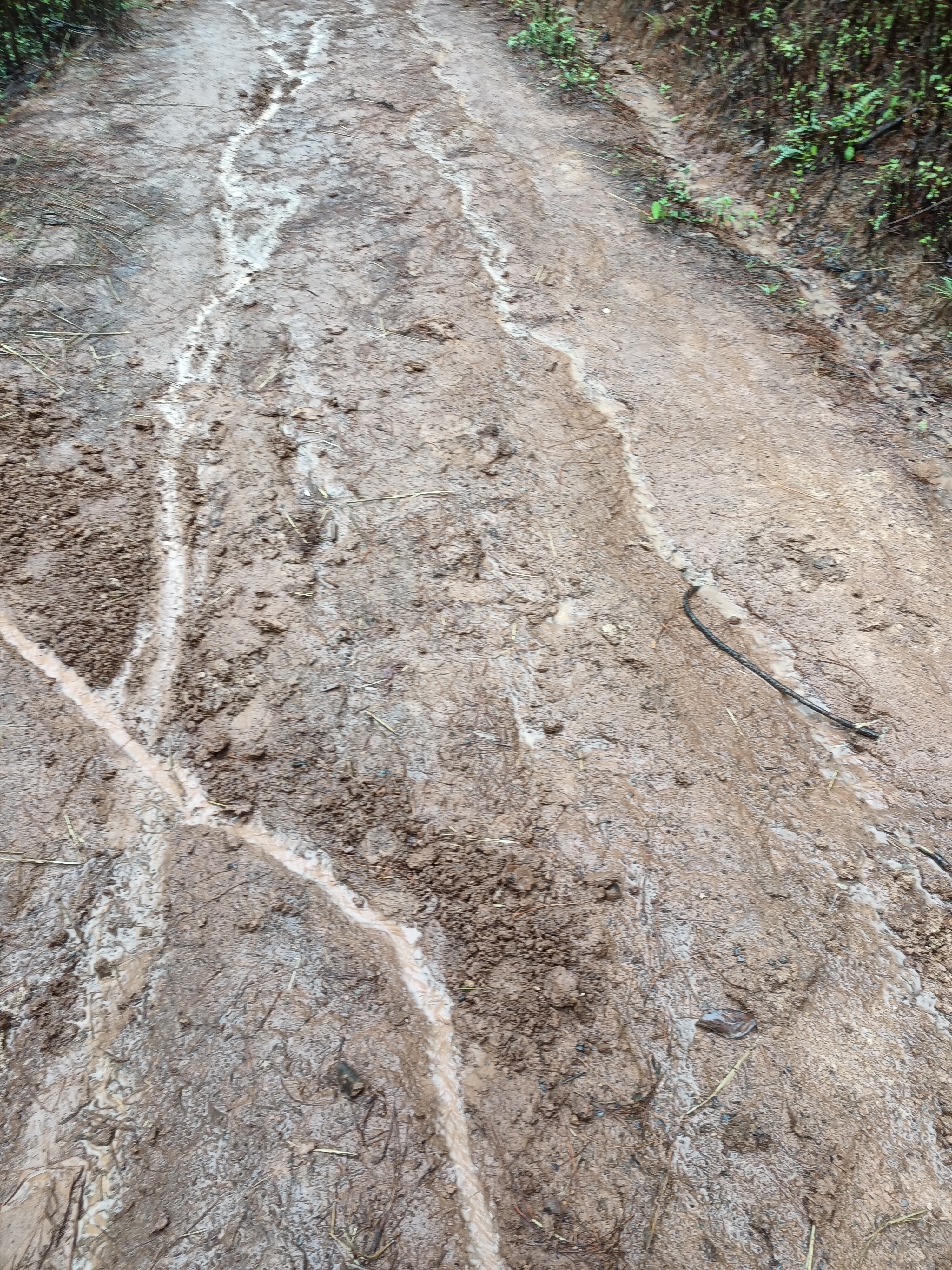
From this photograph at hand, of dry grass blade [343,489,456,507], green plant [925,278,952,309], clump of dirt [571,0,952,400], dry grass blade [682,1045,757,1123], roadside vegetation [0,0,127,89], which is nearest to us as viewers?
dry grass blade [682,1045,757,1123]

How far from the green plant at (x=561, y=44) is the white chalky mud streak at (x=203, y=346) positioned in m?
1.34

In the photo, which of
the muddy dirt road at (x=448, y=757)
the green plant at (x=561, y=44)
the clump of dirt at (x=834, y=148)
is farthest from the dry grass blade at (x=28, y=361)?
the green plant at (x=561, y=44)

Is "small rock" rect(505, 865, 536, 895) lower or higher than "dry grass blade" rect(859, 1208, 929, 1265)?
lower

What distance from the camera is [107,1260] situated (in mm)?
1670

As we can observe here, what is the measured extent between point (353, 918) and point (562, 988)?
55 centimetres

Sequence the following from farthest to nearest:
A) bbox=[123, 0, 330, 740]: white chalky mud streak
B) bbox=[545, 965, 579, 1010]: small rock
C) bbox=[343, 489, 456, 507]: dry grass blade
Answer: bbox=[343, 489, 456, 507]: dry grass blade < bbox=[123, 0, 330, 740]: white chalky mud streak < bbox=[545, 965, 579, 1010]: small rock

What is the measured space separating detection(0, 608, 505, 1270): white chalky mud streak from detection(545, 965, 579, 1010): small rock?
0.81 ft

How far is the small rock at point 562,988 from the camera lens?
6.58 feet

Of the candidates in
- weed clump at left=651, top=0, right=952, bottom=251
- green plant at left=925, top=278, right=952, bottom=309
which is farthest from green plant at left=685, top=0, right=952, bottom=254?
green plant at left=925, top=278, right=952, bottom=309

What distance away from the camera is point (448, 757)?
2.41 meters

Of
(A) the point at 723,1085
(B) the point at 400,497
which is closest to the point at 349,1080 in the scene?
(A) the point at 723,1085

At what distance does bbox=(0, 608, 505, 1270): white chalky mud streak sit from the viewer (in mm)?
1757

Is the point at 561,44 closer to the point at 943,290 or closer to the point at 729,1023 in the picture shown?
the point at 943,290

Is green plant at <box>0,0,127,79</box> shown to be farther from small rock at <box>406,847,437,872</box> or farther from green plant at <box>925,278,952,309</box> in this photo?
small rock at <box>406,847,437,872</box>
